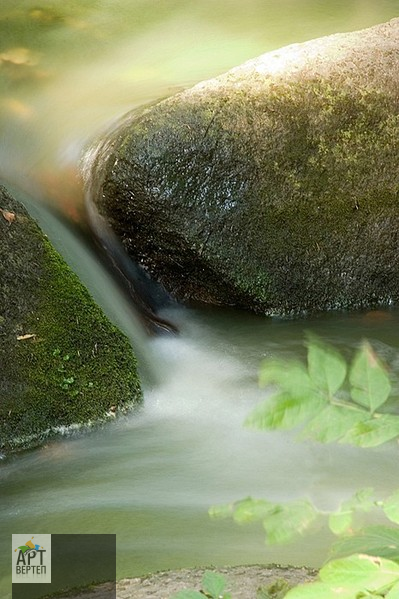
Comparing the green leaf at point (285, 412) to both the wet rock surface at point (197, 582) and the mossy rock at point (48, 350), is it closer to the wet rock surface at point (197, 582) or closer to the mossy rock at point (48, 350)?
the wet rock surface at point (197, 582)

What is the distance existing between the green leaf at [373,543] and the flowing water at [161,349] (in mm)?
1386

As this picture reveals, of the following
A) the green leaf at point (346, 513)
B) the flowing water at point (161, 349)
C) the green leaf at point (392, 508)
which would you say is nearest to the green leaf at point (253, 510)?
the green leaf at point (346, 513)

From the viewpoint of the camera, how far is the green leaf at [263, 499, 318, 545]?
4.25ft

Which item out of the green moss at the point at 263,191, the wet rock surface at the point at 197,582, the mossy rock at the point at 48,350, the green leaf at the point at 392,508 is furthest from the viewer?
the green moss at the point at 263,191

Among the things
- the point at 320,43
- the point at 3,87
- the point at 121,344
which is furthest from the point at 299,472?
the point at 3,87

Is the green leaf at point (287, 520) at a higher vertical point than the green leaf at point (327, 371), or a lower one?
lower

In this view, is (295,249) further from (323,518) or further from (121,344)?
(323,518)

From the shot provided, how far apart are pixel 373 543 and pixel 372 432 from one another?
18cm

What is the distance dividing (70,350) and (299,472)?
Answer: 126 centimetres

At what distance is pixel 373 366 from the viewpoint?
1.25 meters

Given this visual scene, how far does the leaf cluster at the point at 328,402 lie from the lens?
1.23m

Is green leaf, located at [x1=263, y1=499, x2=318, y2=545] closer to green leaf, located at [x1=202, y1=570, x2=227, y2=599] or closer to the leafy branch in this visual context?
the leafy branch

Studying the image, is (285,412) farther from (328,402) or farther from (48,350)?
(48,350)

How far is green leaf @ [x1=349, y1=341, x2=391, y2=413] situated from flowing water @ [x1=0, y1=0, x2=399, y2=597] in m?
Answer: 1.49
